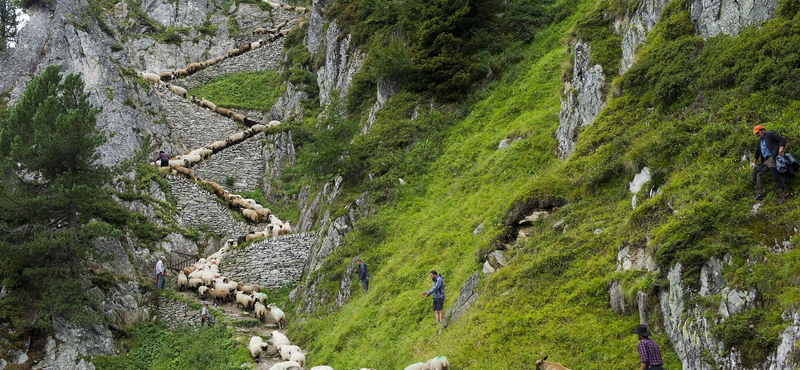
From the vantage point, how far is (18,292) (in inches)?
967

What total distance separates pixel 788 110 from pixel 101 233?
931 inches

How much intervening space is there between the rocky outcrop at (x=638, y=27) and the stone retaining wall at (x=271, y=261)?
1724 centimetres

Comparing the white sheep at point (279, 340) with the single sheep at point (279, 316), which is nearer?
the white sheep at point (279, 340)

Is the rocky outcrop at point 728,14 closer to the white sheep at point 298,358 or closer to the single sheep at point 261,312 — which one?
the white sheep at point 298,358

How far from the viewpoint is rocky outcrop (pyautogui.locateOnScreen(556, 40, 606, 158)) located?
19016 millimetres

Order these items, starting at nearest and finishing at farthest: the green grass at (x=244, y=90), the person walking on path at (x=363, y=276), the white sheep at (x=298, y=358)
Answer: the white sheep at (x=298, y=358), the person walking on path at (x=363, y=276), the green grass at (x=244, y=90)

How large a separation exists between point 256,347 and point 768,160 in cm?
1667

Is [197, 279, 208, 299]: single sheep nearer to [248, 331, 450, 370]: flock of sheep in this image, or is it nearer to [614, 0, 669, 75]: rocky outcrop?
[248, 331, 450, 370]: flock of sheep

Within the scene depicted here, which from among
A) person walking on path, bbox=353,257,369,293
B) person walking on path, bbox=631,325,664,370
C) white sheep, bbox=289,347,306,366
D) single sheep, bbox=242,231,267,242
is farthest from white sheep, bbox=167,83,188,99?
person walking on path, bbox=631,325,664,370

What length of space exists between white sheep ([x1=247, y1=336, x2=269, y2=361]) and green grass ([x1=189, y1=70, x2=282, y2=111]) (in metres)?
34.7

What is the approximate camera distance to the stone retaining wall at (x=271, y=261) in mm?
29516

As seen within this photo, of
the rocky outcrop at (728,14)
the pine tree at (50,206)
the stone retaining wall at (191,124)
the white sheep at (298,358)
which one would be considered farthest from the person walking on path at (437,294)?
the stone retaining wall at (191,124)

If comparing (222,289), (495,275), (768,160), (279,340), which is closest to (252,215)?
(222,289)

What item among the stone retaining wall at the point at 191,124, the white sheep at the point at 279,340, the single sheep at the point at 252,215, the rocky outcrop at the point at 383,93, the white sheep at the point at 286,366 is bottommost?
the white sheep at the point at 286,366
